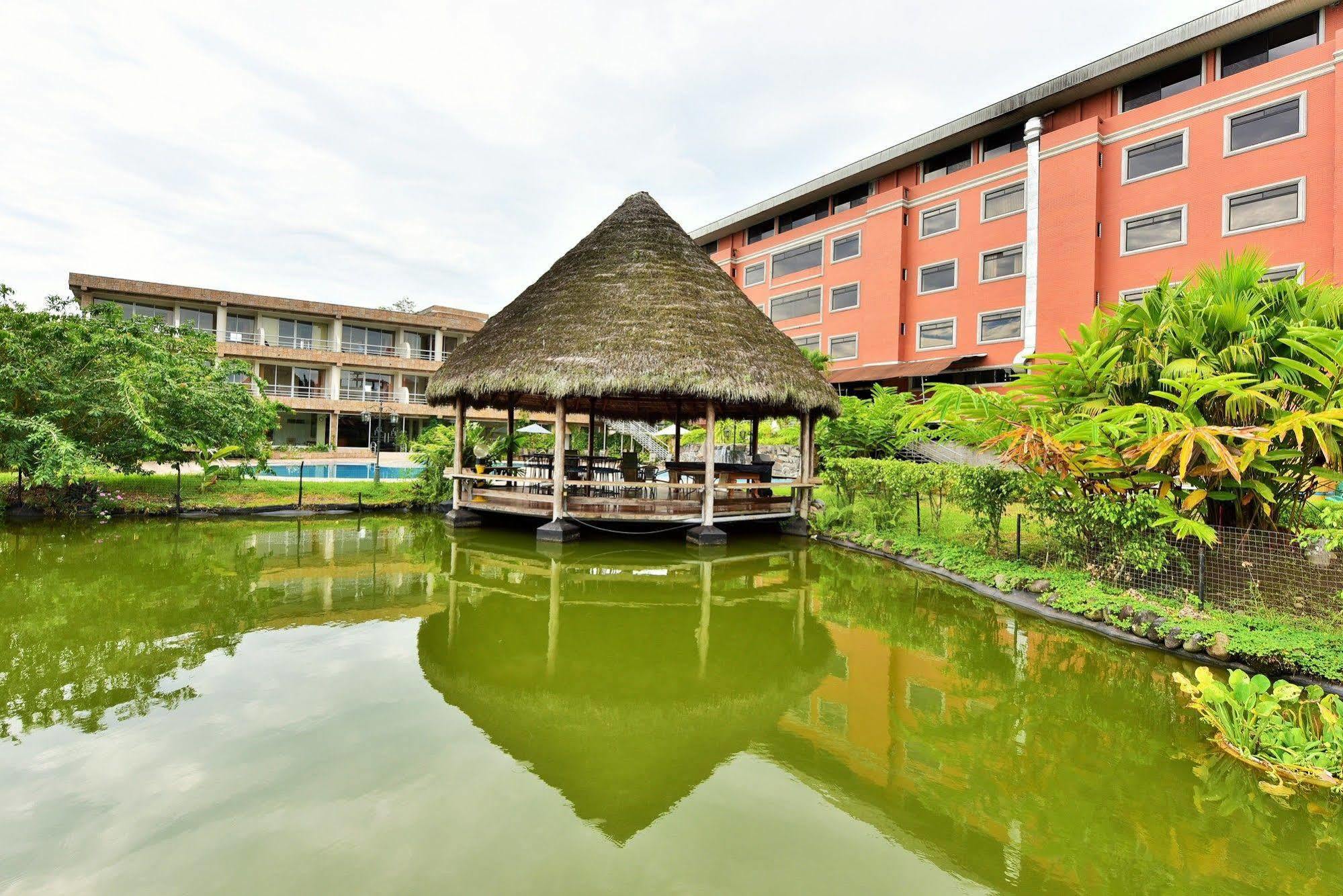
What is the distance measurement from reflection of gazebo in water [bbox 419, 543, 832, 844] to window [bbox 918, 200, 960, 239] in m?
19.5

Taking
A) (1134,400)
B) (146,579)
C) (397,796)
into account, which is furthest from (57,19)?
(1134,400)

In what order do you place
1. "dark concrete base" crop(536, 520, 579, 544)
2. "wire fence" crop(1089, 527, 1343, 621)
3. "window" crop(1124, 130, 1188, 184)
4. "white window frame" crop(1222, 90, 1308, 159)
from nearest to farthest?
1. "wire fence" crop(1089, 527, 1343, 621)
2. "dark concrete base" crop(536, 520, 579, 544)
3. "white window frame" crop(1222, 90, 1308, 159)
4. "window" crop(1124, 130, 1188, 184)

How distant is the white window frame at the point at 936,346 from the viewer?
75.2 feet

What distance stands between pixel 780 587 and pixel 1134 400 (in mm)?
4670

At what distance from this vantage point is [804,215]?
29.4 meters

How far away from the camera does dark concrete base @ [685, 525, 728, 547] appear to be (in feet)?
35.8

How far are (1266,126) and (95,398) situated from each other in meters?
28.5

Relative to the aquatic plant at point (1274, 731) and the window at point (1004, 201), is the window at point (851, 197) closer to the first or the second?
the window at point (1004, 201)

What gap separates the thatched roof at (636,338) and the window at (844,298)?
14.5m

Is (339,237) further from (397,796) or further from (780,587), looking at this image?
(397,796)

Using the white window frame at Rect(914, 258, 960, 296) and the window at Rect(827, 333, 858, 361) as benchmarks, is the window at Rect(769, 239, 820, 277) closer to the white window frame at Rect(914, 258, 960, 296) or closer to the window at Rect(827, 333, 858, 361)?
the window at Rect(827, 333, 858, 361)

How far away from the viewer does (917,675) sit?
17.5 ft

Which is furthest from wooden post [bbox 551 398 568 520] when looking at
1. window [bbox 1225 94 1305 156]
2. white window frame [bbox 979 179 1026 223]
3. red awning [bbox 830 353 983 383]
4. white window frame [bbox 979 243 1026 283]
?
window [bbox 1225 94 1305 156]

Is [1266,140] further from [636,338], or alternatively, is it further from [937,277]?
[636,338]
